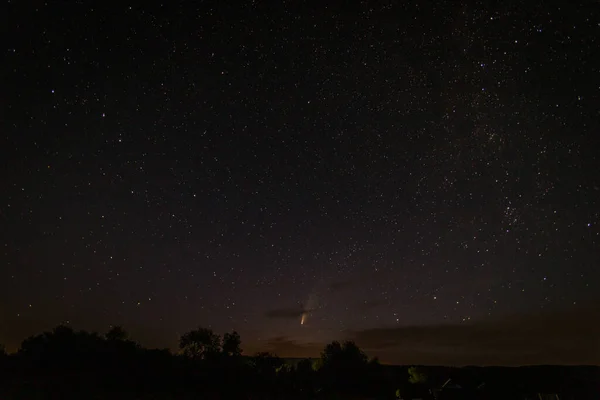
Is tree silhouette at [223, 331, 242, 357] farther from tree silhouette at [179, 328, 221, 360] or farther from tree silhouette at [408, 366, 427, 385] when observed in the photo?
tree silhouette at [408, 366, 427, 385]

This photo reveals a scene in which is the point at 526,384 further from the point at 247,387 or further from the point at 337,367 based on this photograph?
the point at 247,387

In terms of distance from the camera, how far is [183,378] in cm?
2625

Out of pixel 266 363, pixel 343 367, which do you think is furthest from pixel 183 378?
A: pixel 343 367

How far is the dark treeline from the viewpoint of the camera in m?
23.3

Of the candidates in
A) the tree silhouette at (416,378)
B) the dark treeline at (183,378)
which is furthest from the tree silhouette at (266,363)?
the tree silhouette at (416,378)

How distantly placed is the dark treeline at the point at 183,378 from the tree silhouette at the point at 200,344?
68 mm

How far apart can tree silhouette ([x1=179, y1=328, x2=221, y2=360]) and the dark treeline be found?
0.07 metres

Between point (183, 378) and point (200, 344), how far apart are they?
28.0 ft

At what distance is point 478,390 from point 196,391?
52.5 feet

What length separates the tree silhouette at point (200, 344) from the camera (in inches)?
1344

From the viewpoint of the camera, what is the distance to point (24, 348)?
3189 centimetres

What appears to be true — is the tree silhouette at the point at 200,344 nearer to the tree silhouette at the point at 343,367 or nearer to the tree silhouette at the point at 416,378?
the tree silhouette at the point at 343,367

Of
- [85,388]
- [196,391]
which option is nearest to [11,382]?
[85,388]

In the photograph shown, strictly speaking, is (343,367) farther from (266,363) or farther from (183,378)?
(183,378)
